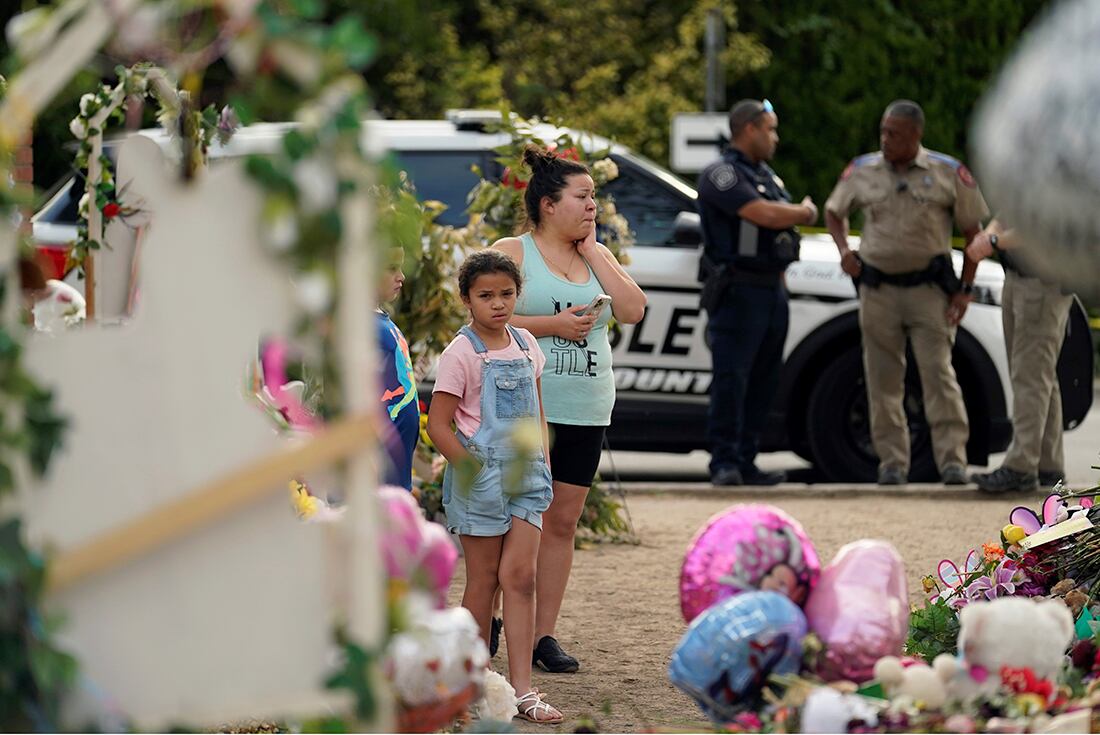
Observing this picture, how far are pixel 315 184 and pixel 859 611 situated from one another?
151cm

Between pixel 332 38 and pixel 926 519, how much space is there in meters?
6.74

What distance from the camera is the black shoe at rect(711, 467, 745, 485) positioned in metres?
9.79

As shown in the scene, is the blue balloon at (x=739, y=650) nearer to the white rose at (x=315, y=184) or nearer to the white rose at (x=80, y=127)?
the white rose at (x=315, y=184)

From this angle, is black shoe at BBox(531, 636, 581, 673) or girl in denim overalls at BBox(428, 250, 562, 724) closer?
girl in denim overalls at BBox(428, 250, 562, 724)

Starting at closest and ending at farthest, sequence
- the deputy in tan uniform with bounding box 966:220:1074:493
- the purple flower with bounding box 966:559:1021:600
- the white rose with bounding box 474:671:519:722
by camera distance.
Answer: the white rose with bounding box 474:671:519:722, the purple flower with bounding box 966:559:1021:600, the deputy in tan uniform with bounding box 966:220:1074:493

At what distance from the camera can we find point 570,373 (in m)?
5.58

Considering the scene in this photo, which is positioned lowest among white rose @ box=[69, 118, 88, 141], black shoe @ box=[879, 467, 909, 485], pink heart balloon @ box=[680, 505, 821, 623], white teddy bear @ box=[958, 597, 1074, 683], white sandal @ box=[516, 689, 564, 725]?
black shoe @ box=[879, 467, 909, 485]

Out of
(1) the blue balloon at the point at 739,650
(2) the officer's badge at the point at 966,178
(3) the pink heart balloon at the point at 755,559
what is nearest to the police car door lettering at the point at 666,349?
(2) the officer's badge at the point at 966,178

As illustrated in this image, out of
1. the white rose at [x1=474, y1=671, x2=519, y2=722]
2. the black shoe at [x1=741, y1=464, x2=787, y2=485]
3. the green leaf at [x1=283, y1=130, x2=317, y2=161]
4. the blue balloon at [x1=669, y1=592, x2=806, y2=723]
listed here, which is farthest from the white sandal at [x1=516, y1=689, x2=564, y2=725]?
the black shoe at [x1=741, y1=464, x2=787, y2=485]

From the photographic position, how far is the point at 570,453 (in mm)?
5566

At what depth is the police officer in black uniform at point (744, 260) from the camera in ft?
30.9

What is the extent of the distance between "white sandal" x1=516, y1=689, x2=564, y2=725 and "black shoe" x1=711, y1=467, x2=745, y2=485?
4975mm

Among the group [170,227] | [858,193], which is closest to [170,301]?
[170,227]

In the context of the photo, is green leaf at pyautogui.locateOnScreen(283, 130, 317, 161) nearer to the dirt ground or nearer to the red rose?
the dirt ground
